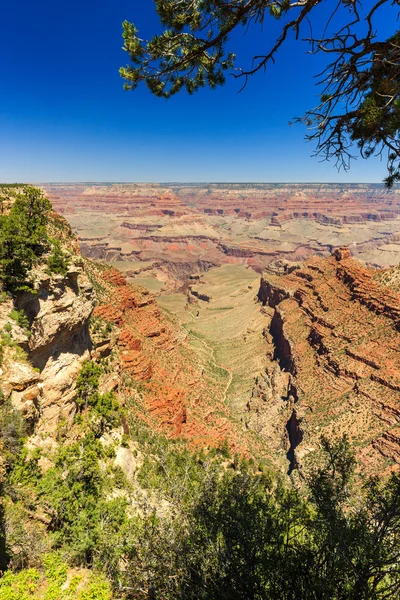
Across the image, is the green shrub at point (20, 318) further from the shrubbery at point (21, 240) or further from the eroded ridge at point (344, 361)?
the eroded ridge at point (344, 361)

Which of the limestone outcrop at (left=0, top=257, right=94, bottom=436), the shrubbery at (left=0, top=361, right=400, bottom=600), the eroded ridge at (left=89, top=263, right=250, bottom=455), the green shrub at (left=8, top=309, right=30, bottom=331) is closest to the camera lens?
the shrubbery at (left=0, top=361, right=400, bottom=600)

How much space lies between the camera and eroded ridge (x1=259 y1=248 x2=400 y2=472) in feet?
135

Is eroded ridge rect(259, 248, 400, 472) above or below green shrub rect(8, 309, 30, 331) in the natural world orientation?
below

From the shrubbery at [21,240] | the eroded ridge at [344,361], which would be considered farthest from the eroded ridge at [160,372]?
the shrubbery at [21,240]

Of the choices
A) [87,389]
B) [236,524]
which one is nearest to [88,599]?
[236,524]

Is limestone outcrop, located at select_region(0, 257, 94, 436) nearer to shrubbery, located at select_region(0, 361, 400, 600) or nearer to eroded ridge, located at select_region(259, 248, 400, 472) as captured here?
shrubbery, located at select_region(0, 361, 400, 600)

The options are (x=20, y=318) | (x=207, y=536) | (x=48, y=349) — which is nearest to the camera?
(x=207, y=536)

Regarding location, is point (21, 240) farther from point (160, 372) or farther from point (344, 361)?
point (344, 361)

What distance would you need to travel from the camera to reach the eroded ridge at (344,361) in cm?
4112

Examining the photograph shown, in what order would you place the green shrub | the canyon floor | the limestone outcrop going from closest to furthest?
the limestone outcrop → the green shrub → the canyon floor

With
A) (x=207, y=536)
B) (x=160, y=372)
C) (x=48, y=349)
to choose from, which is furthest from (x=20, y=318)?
(x=160, y=372)

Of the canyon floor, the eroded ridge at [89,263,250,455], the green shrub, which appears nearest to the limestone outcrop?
the green shrub

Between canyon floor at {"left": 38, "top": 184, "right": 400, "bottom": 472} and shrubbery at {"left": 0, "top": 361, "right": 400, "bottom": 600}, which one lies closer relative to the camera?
shrubbery at {"left": 0, "top": 361, "right": 400, "bottom": 600}

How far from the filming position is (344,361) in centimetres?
5219
